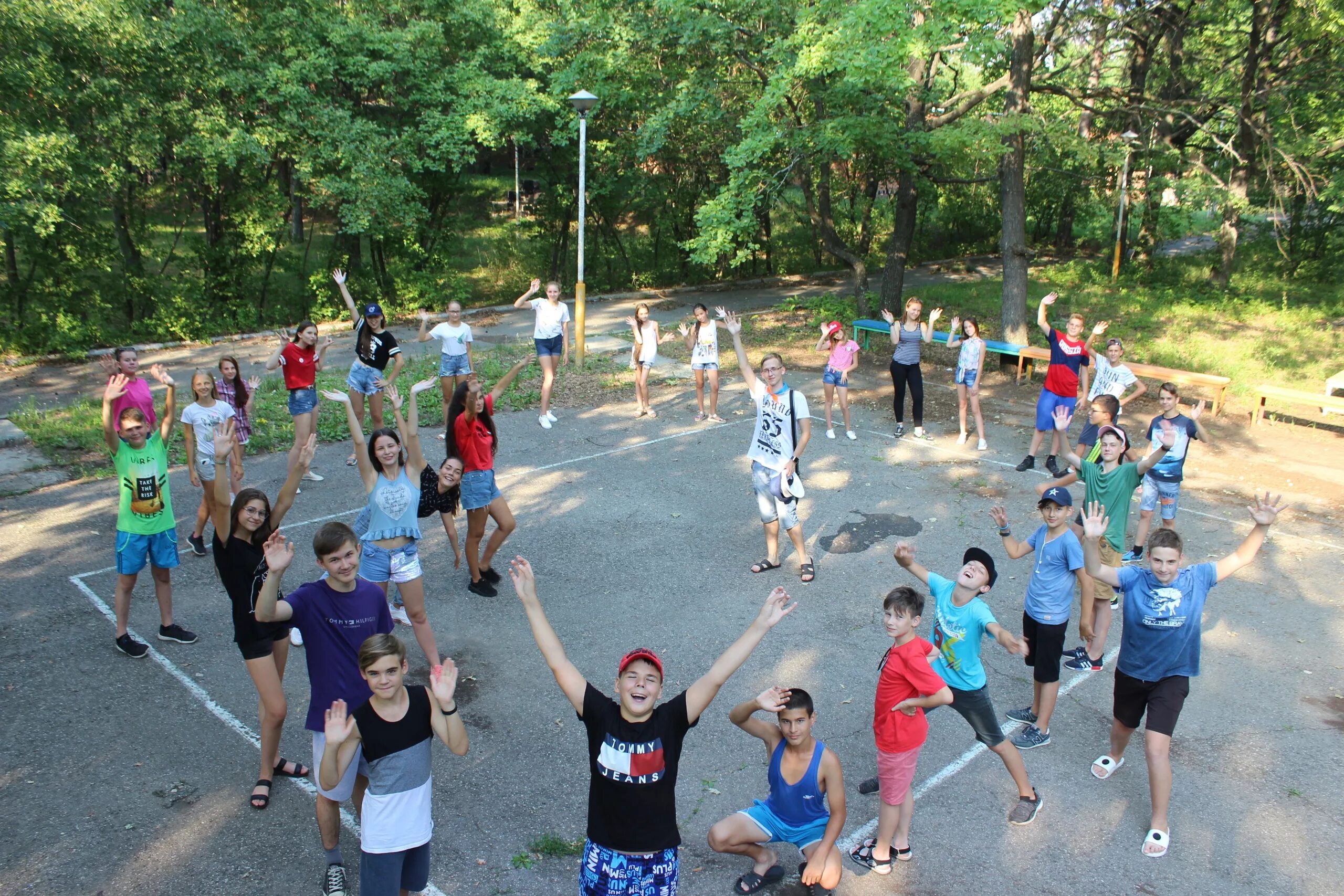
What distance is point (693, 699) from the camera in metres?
3.47

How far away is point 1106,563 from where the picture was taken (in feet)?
22.5

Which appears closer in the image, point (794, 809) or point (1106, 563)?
point (794, 809)

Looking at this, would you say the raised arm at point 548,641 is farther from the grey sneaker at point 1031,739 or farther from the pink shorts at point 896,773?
the grey sneaker at point 1031,739

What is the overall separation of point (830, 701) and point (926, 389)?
9.41 m

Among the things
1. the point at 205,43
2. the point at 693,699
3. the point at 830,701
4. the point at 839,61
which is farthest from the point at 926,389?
the point at 205,43

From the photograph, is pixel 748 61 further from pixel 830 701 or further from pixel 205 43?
pixel 830 701

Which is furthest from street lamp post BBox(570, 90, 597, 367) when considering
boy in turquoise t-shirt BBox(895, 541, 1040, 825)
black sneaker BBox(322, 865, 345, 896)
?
black sneaker BBox(322, 865, 345, 896)

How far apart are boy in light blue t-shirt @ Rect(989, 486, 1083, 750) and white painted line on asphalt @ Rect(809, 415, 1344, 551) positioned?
15.8 ft

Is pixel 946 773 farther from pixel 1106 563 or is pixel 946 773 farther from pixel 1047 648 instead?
pixel 1106 563

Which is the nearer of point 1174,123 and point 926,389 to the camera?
point 926,389

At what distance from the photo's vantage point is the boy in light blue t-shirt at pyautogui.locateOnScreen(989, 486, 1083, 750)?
5.51m

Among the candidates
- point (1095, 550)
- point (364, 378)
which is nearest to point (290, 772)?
point (1095, 550)

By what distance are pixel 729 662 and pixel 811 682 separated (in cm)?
300

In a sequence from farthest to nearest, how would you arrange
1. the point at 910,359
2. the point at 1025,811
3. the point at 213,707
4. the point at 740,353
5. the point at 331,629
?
the point at 910,359, the point at 740,353, the point at 213,707, the point at 1025,811, the point at 331,629
